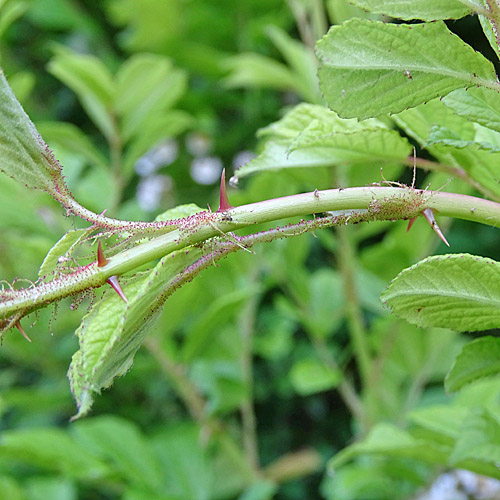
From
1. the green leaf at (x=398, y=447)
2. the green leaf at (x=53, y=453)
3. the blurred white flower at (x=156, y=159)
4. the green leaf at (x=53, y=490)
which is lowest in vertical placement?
the green leaf at (x=53, y=490)

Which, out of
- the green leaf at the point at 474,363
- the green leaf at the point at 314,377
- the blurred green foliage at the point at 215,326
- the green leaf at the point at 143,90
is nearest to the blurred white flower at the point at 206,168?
the blurred green foliage at the point at 215,326

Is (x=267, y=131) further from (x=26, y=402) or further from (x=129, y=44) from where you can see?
(x=129, y=44)

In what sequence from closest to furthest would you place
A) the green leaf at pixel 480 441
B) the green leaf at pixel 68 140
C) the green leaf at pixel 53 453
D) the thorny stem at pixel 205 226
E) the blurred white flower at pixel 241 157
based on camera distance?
1. the thorny stem at pixel 205 226
2. the green leaf at pixel 480 441
3. the green leaf at pixel 53 453
4. the green leaf at pixel 68 140
5. the blurred white flower at pixel 241 157

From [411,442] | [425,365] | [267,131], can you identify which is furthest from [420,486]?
[267,131]

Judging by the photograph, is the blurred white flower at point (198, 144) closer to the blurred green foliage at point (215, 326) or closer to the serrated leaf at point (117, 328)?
the blurred green foliage at point (215, 326)

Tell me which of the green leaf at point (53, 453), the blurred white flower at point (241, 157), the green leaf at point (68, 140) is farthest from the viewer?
the blurred white flower at point (241, 157)

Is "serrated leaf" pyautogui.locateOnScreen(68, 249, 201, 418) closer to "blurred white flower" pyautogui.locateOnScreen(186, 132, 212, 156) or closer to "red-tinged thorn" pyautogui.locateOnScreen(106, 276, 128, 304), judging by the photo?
"red-tinged thorn" pyautogui.locateOnScreen(106, 276, 128, 304)

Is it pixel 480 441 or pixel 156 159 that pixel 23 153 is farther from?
pixel 156 159
